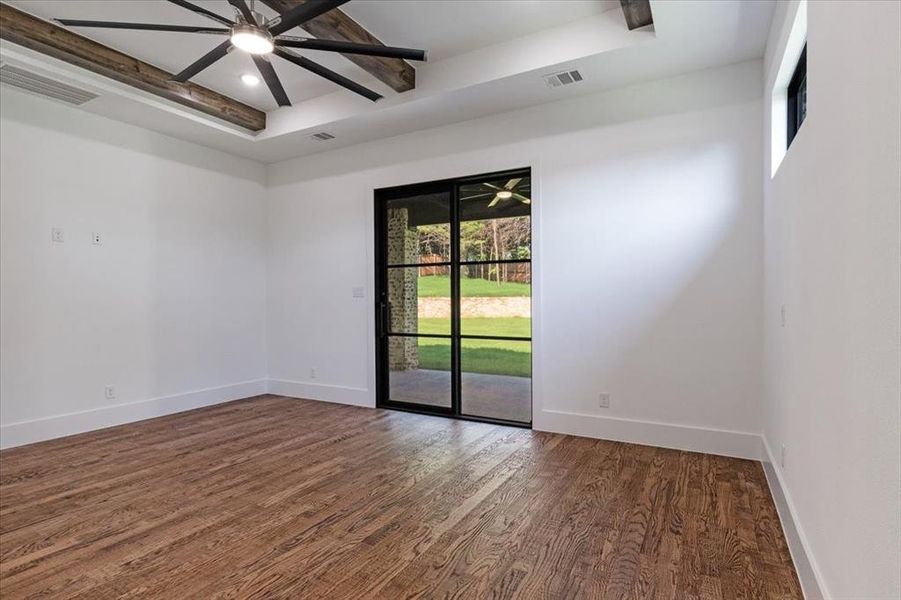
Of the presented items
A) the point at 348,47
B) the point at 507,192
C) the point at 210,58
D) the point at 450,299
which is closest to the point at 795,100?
the point at 507,192

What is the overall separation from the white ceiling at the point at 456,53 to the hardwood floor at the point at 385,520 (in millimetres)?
2959

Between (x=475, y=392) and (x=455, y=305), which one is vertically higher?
(x=455, y=305)

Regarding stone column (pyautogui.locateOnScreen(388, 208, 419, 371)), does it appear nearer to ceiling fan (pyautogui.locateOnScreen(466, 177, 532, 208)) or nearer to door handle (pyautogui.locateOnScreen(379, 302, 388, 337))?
door handle (pyautogui.locateOnScreen(379, 302, 388, 337))

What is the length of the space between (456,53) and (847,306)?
133 inches

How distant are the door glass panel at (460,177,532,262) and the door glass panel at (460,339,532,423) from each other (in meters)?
0.89

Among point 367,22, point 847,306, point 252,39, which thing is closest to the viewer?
point 847,306

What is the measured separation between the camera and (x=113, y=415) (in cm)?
442

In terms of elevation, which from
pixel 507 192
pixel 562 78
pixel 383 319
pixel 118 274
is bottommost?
pixel 383 319

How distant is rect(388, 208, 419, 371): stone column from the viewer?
501 cm

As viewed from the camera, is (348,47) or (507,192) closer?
(348,47)

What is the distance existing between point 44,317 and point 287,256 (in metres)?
2.45

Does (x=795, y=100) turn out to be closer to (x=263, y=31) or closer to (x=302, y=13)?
(x=302, y=13)

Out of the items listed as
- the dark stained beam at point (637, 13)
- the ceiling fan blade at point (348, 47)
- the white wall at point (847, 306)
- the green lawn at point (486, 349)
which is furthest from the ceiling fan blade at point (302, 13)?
the green lawn at point (486, 349)

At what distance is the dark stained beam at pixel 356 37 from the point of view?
3016mm
